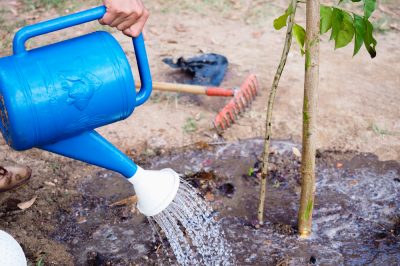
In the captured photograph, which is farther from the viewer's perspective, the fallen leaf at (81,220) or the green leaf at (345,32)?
the fallen leaf at (81,220)

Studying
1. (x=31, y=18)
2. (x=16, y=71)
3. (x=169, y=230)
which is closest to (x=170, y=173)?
(x=169, y=230)

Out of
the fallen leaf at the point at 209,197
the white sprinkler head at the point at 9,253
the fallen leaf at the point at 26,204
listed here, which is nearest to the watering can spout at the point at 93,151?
the white sprinkler head at the point at 9,253

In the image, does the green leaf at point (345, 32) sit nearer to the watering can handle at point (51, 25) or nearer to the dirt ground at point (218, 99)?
the watering can handle at point (51, 25)

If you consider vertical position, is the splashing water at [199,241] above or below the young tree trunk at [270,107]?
below

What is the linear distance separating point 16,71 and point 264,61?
8.92 feet

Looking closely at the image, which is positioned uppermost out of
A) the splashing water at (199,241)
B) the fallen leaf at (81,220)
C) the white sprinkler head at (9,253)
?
the white sprinkler head at (9,253)

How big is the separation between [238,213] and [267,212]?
0.14m

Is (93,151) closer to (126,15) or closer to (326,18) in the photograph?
(126,15)

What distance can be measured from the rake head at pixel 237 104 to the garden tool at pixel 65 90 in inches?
58.4

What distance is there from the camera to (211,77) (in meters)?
3.73

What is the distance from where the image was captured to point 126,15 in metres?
1.67

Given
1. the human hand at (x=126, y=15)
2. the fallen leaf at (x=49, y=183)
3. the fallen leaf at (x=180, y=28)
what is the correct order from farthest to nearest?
the fallen leaf at (x=180, y=28)
the fallen leaf at (x=49, y=183)
the human hand at (x=126, y=15)

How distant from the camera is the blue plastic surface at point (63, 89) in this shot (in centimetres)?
151

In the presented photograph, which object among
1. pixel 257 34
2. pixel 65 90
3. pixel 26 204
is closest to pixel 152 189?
pixel 65 90
